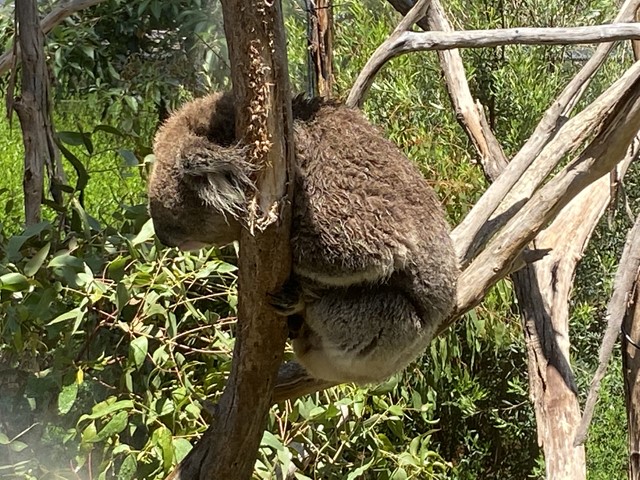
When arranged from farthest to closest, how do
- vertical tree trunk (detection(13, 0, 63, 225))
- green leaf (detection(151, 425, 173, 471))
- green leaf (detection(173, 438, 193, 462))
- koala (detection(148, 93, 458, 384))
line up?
vertical tree trunk (detection(13, 0, 63, 225)), green leaf (detection(173, 438, 193, 462)), green leaf (detection(151, 425, 173, 471)), koala (detection(148, 93, 458, 384))

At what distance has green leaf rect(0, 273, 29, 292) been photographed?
6.63 ft

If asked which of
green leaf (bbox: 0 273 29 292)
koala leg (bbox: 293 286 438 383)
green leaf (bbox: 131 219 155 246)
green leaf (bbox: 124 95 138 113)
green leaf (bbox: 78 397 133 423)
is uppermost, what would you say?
green leaf (bbox: 124 95 138 113)

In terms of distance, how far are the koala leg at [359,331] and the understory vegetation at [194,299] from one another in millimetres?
382

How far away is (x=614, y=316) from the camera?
187 centimetres

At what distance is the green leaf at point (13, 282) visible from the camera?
6.63ft

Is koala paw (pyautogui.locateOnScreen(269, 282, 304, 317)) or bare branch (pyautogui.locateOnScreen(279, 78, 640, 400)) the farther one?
bare branch (pyautogui.locateOnScreen(279, 78, 640, 400))

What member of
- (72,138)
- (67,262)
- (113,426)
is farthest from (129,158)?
(113,426)

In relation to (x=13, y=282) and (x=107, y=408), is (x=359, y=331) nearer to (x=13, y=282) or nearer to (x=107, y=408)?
(x=107, y=408)

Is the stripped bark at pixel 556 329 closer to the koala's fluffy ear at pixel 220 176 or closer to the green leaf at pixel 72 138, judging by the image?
the koala's fluffy ear at pixel 220 176

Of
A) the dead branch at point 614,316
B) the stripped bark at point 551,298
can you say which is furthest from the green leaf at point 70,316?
the stripped bark at point 551,298

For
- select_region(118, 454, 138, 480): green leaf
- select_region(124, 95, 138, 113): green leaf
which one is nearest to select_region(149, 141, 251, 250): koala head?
select_region(118, 454, 138, 480): green leaf

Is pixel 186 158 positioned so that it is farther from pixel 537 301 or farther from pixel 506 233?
pixel 537 301

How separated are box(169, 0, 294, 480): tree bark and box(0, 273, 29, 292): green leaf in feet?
1.93

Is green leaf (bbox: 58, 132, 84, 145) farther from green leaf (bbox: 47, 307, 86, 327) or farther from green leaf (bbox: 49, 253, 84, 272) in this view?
green leaf (bbox: 47, 307, 86, 327)
